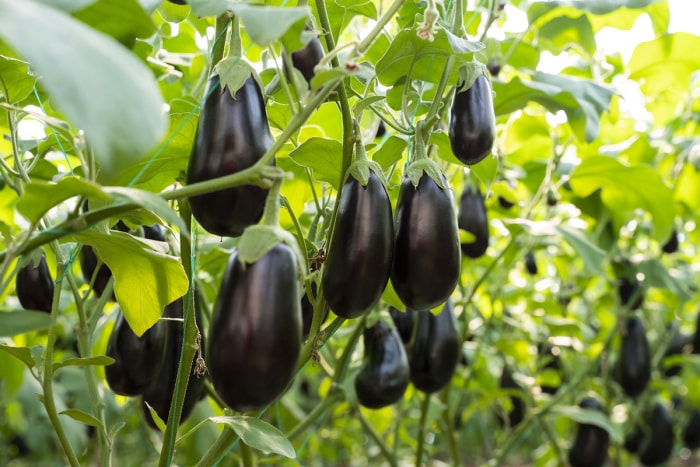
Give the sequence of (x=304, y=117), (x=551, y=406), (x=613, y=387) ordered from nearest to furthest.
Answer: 1. (x=304, y=117)
2. (x=551, y=406)
3. (x=613, y=387)

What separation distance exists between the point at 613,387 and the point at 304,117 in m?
1.75

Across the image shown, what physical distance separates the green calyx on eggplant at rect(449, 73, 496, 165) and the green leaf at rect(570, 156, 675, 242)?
57 cm

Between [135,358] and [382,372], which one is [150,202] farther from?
[382,372]

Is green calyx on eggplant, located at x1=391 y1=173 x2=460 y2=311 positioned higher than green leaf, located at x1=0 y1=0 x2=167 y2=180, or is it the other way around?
green leaf, located at x1=0 y1=0 x2=167 y2=180

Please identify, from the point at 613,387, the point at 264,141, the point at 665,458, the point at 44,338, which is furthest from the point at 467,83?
the point at 665,458

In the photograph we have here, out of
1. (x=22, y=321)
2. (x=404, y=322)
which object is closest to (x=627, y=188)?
(x=404, y=322)

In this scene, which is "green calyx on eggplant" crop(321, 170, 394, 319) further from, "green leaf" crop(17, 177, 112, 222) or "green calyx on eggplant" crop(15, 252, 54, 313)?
"green calyx on eggplant" crop(15, 252, 54, 313)

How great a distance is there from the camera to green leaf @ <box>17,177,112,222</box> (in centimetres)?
42

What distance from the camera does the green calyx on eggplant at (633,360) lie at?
64.2 inches

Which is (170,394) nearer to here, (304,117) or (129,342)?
(129,342)

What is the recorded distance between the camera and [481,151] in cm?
65

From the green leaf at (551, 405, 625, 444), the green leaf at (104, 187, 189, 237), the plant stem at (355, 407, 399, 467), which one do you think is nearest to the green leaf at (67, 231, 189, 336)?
the green leaf at (104, 187, 189, 237)

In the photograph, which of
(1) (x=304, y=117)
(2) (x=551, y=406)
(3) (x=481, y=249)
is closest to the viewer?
(1) (x=304, y=117)

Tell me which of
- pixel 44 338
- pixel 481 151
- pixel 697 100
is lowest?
pixel 44 338
